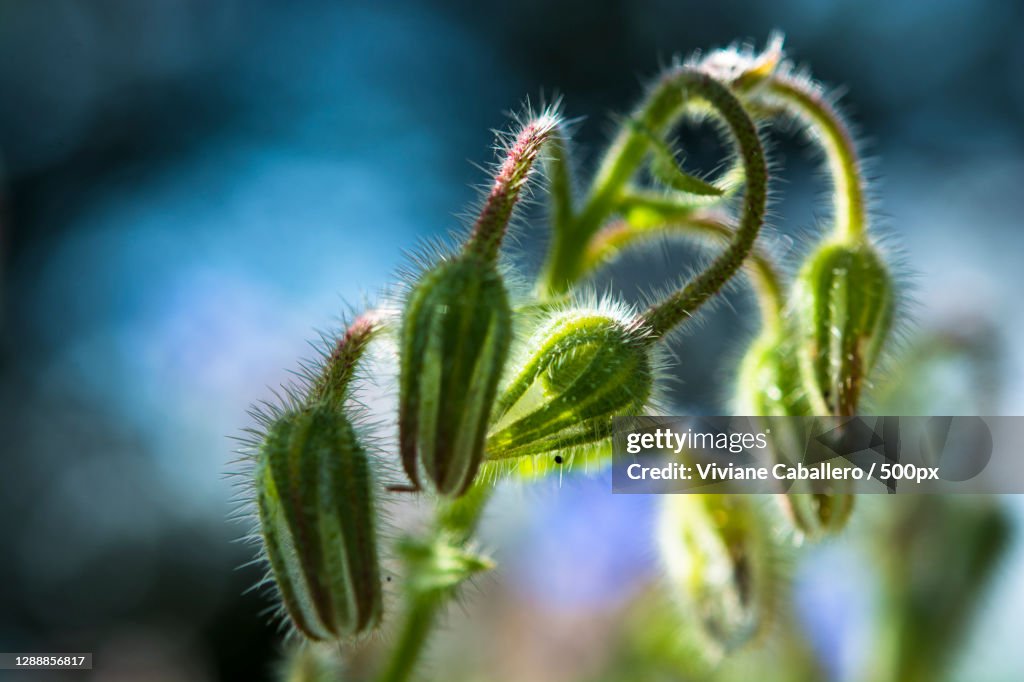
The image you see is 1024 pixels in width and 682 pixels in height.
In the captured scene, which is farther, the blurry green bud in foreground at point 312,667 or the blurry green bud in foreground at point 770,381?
the blurry green bud in foreground at point 312,667

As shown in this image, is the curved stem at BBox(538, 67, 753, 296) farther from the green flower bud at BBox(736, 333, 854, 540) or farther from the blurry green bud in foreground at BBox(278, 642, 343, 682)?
the blurry green bud in foreground at BBox(278, 642, 343, 682)

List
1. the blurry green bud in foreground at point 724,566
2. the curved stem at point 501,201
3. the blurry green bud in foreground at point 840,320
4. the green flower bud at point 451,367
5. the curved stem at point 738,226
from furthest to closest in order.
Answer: the blurry green bud in foreground at point 724,566
the blurry green bud in foreground at point 840,320
the curved stem at point 738,226
the curved stem at point 501,201
the green flower bud at point 451,367

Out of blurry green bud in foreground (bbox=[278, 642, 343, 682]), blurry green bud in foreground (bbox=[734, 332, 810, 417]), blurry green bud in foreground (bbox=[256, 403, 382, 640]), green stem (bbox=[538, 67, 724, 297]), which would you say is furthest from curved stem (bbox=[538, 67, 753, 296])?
blurry green bud in foreground (bbox=[278, 642, 343, 682])

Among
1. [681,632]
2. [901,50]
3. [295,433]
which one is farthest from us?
[901,50]

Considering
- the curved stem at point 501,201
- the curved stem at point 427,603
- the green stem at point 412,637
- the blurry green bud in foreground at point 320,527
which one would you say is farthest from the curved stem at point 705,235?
the blurry green bud in foreground at point 320,527

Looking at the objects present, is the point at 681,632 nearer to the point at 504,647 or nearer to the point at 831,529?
the point at 504,647

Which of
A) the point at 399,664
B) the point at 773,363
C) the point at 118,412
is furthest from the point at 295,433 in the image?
Answer: the point at 118,412

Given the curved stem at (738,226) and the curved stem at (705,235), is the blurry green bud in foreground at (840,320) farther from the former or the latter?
the curved stem at (738,226)

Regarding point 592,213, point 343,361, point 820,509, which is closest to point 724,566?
point 820,509
